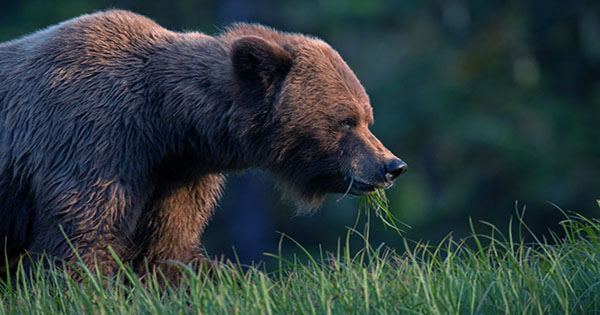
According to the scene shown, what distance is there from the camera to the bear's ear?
280 inches

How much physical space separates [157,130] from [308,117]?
0.84m

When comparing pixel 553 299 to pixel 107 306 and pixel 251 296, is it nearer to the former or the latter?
pixel 251 296

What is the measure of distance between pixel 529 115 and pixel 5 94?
1442cm

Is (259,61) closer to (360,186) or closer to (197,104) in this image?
(197,104)

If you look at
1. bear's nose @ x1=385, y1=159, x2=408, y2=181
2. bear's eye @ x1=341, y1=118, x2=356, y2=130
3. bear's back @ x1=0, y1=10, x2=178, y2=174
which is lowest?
bear's nose @ x1=385, y1=159, x2=408, y2=181

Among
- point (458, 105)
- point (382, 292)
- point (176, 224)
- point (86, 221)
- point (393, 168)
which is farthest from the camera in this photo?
point (458, 105)

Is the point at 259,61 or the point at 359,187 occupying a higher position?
the point at 259,61

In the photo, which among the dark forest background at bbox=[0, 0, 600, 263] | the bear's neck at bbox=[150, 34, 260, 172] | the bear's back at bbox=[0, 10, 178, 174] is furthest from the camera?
the dark forest background at bbox=[0, 0, 600, 263]

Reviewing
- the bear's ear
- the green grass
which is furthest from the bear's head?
the green grass

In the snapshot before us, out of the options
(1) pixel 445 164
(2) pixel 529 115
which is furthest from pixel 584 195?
(1) pixel 445 164

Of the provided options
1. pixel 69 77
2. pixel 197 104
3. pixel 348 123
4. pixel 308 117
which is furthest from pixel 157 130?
pixel 348 123

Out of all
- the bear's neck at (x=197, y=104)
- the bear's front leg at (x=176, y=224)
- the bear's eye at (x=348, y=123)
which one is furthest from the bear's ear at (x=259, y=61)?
the bear's front leg at (x=176, y=224)

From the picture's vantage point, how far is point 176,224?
737 centimetres

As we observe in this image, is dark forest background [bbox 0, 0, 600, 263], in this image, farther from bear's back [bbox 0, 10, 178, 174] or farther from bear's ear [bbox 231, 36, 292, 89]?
bear's back [bbox 0, 10, 178, 174]
